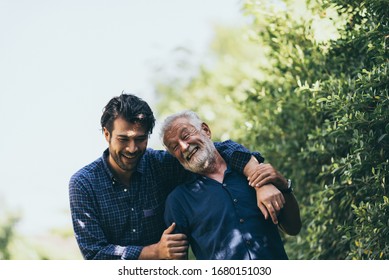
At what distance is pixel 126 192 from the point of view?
4.19m

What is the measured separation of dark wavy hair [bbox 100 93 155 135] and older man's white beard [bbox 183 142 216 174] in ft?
1.10

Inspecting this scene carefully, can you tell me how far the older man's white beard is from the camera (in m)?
4.12

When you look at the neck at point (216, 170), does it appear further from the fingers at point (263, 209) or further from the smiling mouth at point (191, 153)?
the fingers at point (263, 209)

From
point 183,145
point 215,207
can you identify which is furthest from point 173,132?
point 215,207

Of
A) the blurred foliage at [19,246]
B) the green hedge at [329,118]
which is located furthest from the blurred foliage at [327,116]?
the blurred foliage at [19,246]

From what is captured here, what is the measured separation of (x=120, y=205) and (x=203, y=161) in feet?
1.96

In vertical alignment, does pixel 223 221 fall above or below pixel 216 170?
below

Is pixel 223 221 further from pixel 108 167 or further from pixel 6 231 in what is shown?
pixel 6 231

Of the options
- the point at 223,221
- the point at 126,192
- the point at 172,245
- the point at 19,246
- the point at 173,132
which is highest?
the point at 173,132

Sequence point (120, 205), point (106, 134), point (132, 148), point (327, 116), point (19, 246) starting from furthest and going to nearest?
point (19, 246), point (327, 116), point (106, 134), point (120, 205), point (132, 148)

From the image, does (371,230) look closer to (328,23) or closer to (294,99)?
(294,99)

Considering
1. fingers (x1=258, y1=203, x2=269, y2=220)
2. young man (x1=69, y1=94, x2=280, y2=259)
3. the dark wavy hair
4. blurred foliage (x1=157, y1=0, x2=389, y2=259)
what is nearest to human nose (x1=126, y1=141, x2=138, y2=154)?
young man (x1=69, y1=94, x2=280, y2=259)

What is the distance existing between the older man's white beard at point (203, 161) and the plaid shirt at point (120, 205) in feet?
0.44

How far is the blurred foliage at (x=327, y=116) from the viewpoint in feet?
14.8
